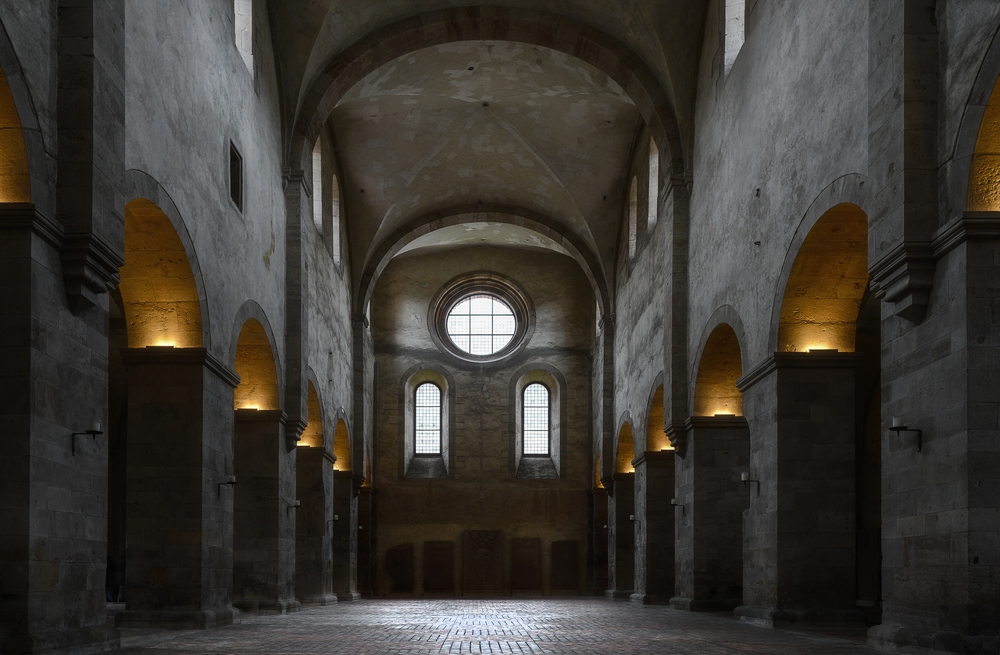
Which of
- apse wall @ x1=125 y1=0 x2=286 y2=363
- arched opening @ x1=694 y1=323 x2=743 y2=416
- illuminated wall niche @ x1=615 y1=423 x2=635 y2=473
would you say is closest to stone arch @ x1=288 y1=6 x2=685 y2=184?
apse wall @ x1=125 y1=0 x2=286 y2=363

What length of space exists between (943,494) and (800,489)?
16.1ft

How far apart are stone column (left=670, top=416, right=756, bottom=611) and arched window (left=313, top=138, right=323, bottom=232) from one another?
9.92m

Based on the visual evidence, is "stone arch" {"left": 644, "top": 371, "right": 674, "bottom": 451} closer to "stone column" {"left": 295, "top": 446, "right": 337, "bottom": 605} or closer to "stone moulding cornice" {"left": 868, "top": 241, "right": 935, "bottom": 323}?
"stone column" {"left": 295, "top": 446, "right": 337, "bottom": 605}

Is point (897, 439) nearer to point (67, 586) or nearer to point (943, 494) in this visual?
point (943, 494)

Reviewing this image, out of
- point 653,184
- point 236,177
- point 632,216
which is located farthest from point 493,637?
point 632,216

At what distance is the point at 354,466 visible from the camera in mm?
29797

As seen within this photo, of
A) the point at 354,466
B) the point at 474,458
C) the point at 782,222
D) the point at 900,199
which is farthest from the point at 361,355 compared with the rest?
the point at 900,199

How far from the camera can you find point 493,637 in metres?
13.2

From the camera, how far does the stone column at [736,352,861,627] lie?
13.9m

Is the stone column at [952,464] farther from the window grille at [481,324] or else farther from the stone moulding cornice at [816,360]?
the window grille at [481,324]

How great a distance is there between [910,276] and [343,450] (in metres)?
21.8

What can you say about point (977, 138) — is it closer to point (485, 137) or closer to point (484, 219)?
point (485, 137)

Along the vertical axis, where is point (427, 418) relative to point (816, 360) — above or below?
below

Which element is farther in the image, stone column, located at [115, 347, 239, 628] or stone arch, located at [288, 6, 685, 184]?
stone arch, located at [288, 6, 685, 184]
